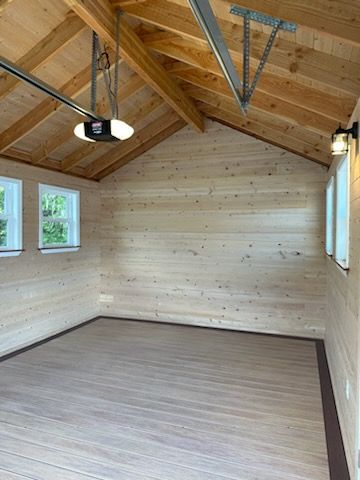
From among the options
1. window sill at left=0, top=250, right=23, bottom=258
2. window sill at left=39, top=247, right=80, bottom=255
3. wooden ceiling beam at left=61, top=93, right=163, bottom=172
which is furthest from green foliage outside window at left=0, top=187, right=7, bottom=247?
wooden ceiling beam at left=61, top=93, right=163, bottom=172

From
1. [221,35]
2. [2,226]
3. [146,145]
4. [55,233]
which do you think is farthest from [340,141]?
[55,233]

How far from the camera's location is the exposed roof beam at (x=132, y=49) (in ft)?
8.23

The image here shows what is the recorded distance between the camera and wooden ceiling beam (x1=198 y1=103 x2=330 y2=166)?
14.6 feet

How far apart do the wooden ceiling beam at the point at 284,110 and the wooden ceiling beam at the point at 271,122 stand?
0.44m

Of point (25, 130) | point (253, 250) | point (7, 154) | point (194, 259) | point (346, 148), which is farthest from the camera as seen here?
point (194, 259)

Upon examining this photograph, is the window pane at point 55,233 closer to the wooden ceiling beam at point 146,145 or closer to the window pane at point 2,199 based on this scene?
the window pane at point 2,199

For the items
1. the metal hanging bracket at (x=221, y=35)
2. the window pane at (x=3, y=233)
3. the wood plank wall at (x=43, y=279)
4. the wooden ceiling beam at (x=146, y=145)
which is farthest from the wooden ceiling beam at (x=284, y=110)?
the window pane at (x=3, y=233)

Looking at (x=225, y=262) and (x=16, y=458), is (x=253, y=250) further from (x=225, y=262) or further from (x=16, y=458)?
(x=16, y=458)

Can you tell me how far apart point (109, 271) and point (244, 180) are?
9.87 ft

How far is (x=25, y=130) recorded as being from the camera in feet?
12.8

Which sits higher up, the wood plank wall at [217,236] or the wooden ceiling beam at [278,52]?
the wooden ceiling beam at [278,52]

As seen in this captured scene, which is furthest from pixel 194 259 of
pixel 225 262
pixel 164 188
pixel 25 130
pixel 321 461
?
pixel 321 461

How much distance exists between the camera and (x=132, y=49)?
3094 millimetres

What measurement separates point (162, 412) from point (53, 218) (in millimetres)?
3563
